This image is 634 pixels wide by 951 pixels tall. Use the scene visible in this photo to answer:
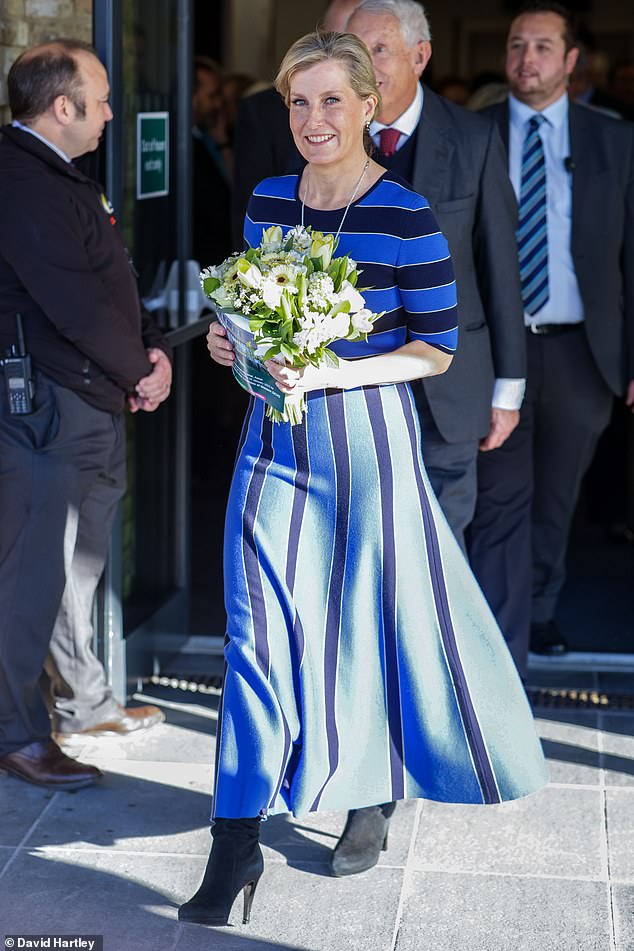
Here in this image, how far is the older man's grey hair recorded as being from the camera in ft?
13.6

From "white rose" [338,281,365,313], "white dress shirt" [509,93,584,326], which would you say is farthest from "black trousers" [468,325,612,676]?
"white rose" [338,281,365,313]

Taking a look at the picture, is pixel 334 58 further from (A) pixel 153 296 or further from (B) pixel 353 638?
(A) pixel 153 296

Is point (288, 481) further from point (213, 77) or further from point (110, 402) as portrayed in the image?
point (213, 77)

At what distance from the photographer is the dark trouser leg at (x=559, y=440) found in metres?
5.05

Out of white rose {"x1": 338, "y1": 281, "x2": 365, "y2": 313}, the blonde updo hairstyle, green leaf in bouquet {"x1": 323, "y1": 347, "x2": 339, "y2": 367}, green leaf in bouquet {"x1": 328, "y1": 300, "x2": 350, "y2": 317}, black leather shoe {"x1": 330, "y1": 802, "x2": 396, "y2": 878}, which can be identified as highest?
the blonde updo hairstyle

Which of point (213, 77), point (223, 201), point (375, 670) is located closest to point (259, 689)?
point (375, 670)

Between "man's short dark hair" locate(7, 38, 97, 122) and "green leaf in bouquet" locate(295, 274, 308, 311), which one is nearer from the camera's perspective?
"green leaf in bouquet" locate(295, 274, 308, 311)

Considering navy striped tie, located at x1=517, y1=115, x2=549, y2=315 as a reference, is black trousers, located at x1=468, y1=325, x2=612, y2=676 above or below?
below

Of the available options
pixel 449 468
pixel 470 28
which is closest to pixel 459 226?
pixel 449 468

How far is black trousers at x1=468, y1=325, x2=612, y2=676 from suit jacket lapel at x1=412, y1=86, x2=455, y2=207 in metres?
1.04

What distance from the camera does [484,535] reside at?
4949 mm

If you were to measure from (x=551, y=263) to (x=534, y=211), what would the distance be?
18cm

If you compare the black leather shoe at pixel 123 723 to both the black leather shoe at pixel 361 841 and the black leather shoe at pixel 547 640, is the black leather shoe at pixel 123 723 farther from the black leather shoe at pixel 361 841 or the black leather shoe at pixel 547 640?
the black leather shoe at pixel 547 640

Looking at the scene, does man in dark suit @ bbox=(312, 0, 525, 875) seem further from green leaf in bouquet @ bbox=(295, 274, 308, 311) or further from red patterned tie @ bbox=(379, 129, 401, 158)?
green leaf in bouquet @ bbox=(295, 274, 308, 311)
